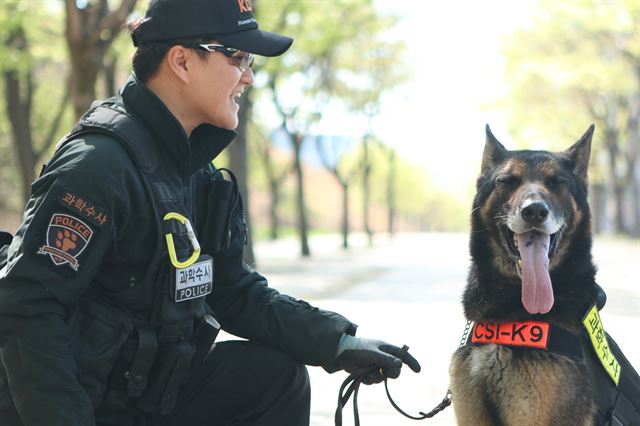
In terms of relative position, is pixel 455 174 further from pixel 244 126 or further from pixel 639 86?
pixel 244 126

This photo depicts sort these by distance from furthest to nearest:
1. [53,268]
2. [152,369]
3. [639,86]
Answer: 1. [639,86]
2. [152,369]
3. [53,268]

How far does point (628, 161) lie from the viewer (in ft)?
124

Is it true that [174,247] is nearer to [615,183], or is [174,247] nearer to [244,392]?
[244,392]

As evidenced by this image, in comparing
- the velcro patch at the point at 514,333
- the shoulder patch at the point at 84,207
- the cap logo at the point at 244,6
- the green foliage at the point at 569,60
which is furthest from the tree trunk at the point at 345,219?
the shoulder patch at the point at 84,207

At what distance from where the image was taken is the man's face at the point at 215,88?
3.32 m

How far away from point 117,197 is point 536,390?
181 cm

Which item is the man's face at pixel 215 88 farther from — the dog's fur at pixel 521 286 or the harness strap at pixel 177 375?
the dog's fur at pixel 521 286

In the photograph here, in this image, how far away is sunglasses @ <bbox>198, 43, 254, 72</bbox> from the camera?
329 centimetres

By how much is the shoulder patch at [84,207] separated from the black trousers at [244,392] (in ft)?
3.20

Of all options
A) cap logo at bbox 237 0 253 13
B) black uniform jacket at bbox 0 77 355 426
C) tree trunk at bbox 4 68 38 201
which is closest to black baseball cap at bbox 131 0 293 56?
cap logo at bbox 237 0 253 13

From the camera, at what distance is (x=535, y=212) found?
12.3 ft

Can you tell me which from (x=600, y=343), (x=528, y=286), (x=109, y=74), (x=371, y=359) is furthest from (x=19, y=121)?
(x=600, y=343)

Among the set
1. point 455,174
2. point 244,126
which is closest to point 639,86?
point 244,126

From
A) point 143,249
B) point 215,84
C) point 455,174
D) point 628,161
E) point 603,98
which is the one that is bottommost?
point 455,174
